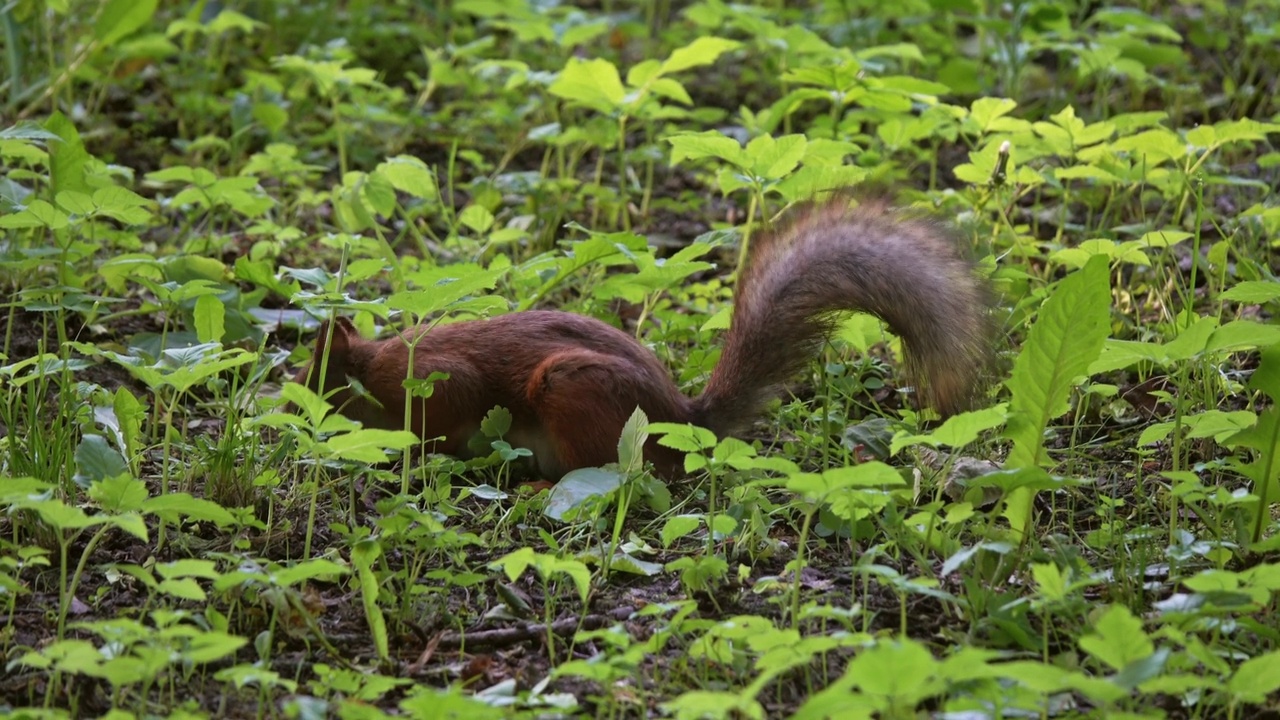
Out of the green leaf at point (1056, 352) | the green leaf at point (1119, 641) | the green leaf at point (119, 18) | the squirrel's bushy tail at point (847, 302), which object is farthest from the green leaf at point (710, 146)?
the green leaf at point (119, 18)

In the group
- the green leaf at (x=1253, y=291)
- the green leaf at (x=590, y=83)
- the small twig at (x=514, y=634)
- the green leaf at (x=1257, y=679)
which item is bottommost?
the small twig at (x=514, y=634)

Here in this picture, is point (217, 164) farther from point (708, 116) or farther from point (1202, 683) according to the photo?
point (1202, 683)

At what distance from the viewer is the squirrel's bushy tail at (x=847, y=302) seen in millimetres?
3256

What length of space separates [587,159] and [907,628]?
3895 millimetres

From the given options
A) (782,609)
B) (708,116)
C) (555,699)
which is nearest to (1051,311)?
(782,609)

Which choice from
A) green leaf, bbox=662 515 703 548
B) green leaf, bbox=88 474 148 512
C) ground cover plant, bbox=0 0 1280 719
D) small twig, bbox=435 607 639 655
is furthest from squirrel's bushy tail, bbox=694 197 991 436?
green leaf, bbox=88 474 148 512

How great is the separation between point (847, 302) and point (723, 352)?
0.39 metres

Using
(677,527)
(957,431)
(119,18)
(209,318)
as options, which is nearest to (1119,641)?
(957,431)

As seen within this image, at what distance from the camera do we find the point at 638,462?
10.2 feet

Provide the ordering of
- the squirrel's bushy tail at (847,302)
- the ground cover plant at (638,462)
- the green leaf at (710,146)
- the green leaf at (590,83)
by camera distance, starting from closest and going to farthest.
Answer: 1. the ground cover plant at (638,462)
2. the squirrel's bushy tail at (847,302)
3. the green leaf at (710,146)
4. the green leaf at (590,83)

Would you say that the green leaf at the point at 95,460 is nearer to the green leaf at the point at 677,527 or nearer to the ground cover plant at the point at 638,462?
the ground cover plant at the point at 638,462

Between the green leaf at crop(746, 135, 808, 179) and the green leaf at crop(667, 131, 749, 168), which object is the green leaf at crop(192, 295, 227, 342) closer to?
the green leaf at crop(667, 131, 749, 168)

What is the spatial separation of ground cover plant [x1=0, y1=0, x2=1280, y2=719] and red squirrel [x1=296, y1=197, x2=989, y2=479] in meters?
0.10

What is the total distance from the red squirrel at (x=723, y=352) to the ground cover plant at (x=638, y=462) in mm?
105
